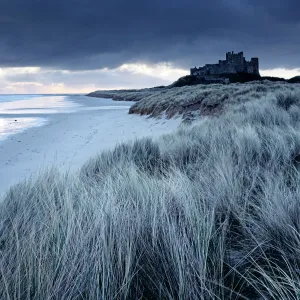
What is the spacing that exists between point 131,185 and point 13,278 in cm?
128

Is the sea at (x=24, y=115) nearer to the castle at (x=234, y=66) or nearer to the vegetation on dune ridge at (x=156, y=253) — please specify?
the vegetation on dune ridge at (x=156, y=253)

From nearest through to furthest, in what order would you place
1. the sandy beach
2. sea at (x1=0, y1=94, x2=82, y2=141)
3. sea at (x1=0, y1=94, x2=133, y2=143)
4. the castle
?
the sandy beach, sea at (x1=0, y1=94, x2=82, y2=141), sea at (x1=0, y1=94, x2=133, y2=143), the castle

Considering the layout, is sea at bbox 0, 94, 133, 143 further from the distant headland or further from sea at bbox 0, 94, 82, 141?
the distant headland

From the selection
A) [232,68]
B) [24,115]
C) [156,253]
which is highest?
[232,68]

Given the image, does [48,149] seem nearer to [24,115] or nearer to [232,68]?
[24,115]

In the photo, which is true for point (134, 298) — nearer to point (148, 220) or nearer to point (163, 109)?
point (148, 220)

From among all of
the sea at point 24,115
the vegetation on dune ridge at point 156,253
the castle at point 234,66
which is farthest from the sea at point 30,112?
the castle at point 234,66

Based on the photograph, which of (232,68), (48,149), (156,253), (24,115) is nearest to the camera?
(156,253)

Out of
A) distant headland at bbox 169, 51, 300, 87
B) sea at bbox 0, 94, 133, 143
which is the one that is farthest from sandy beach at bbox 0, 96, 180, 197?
distant headland at bbox 169, 51, 300, 87

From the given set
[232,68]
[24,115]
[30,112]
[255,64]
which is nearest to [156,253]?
[24,115]

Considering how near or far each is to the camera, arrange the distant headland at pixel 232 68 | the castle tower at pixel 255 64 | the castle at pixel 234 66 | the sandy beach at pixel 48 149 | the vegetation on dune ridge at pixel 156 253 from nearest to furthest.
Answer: the vegetation on dune ridge at pixel 156 253 → the sandy beach at pixel 48 149 → the distant headland at pixel 232 68 → the castle at pixel 234 66 → the castle tower at pixel 255 64

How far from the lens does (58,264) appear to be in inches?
46.3

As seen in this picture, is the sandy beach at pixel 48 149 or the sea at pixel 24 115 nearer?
the sandy beach at pixel 48 149

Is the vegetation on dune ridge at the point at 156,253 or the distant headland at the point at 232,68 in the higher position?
the distant headland at the point at 232,68
